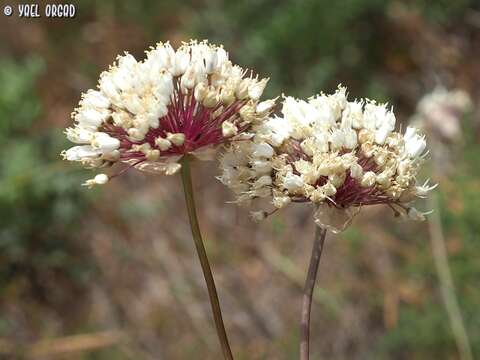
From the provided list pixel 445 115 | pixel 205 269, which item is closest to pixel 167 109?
pixel 205 269

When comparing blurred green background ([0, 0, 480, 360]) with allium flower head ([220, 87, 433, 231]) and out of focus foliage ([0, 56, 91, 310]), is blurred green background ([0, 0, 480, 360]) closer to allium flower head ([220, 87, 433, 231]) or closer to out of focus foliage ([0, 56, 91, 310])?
out of focus foliage ([0, 56, 91, 310])

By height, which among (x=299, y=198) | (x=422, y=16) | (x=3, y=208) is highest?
(x=422, y=16)

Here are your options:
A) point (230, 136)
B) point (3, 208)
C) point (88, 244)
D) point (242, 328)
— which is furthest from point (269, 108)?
point (88, 244)

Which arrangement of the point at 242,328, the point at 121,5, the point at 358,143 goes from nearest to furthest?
the point at 358,143
the point at 242,328
the point at 121,5

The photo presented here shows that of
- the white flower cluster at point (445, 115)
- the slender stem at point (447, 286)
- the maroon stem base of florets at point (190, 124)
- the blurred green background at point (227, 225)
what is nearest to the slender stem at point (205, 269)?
the maroon stem base of florets at point (190, 124)

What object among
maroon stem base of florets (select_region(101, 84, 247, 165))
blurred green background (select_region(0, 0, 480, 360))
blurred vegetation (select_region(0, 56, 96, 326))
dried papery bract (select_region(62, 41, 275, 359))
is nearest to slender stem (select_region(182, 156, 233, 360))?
dried papery bract (select_region(62, 41, 275, 359))

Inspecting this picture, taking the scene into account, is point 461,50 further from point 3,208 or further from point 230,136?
point 230,136
